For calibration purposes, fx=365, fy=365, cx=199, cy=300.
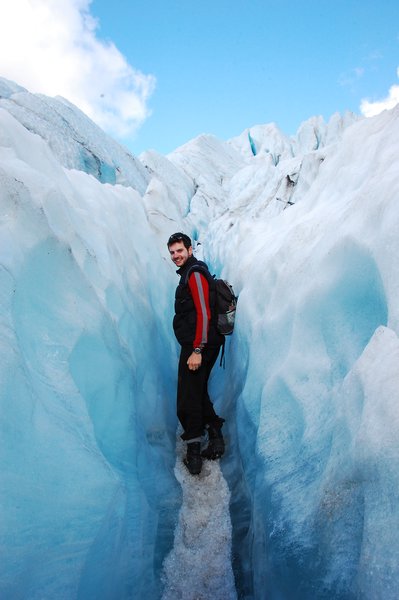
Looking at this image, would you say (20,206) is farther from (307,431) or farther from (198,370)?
(307,431)

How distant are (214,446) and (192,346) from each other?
0.74 meters

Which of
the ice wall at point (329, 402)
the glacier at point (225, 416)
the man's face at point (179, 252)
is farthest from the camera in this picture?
the man's face at point (179, 252)

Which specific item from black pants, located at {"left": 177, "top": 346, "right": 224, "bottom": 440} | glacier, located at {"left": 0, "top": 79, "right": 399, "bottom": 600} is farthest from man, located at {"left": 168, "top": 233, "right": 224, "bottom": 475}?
glacier, located at {"left": 0, "top": 79, "right": 399, "bottom": 600}

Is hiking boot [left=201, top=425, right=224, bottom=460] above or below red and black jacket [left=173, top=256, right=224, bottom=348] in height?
below

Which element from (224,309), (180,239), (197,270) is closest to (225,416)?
(224,309)

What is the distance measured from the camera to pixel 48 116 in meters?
7.35

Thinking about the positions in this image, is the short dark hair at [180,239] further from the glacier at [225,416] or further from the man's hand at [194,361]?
the man's hand at [194,361]

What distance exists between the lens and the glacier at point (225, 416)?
1.20 m

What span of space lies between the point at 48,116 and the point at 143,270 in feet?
17.1

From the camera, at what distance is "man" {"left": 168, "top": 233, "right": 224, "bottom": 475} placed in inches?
94.8

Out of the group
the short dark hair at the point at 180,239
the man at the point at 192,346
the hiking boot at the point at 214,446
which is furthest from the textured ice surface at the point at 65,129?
the hiking boot at the point at 214,446

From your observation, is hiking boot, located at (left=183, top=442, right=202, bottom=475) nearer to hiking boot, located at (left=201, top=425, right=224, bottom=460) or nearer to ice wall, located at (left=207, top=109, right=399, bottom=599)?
hiking boot, located at (left=201, top=425, right=224, bottom=460)

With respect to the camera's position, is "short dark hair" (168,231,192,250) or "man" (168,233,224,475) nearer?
"man" (168,233,224,475)

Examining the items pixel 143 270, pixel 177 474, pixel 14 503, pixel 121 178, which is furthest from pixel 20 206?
pixel 121 178
